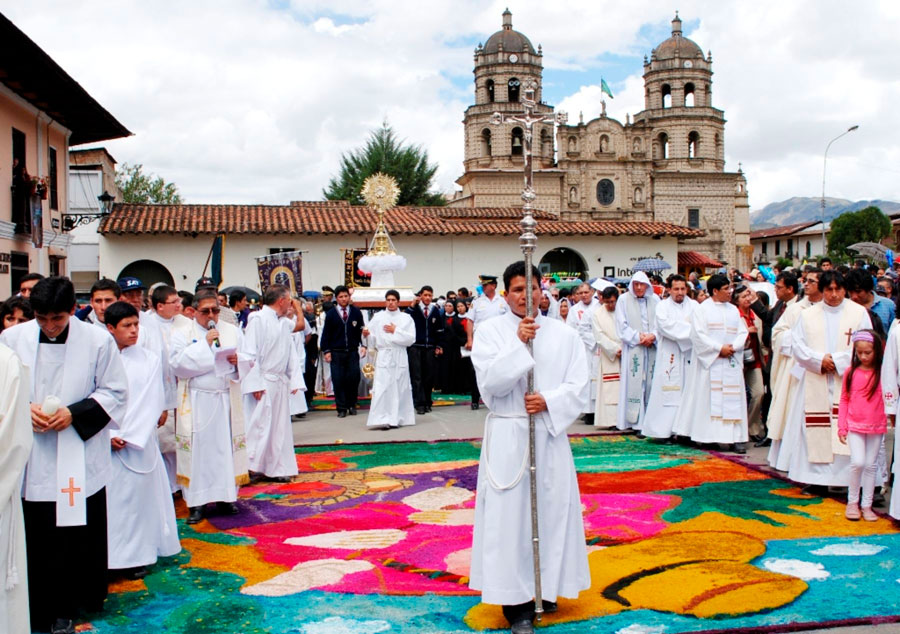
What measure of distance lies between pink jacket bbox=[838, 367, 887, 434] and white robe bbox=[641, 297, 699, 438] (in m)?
3.21

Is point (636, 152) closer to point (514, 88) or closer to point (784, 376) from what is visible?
point (514, 88)

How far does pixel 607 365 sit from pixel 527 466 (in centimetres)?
689

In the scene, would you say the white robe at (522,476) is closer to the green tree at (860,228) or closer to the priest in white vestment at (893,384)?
the priest in white vestment at (893,384)

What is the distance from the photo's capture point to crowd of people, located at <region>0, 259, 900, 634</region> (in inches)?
187

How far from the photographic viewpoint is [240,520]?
7.08 m

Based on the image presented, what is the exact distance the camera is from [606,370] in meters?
11.5

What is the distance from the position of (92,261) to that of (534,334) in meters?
28.5

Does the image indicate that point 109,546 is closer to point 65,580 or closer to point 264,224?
point 65,580

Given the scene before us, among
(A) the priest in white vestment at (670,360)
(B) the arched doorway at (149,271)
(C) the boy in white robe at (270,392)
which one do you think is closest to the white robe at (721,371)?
(A) the priest in white vestment at (670,360)

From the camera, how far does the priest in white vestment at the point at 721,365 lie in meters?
9.52

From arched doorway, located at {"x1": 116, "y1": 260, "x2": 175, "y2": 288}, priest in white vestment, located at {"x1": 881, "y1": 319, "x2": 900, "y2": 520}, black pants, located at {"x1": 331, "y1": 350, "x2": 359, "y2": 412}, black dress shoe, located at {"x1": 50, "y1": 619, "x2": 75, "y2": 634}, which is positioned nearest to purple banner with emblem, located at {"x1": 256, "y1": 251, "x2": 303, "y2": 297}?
black pants, located at {"x1": 331, "y1": 350, "x2": 359, "y2": 412}

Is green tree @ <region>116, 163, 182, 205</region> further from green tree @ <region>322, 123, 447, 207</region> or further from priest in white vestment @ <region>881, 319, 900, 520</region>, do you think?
priest in white vestment @ <region>881, 319, 900, 520</region>

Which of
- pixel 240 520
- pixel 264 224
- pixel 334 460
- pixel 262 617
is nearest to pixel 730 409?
pixel 334 460

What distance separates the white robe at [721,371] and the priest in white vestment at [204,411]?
4996 millimetres
